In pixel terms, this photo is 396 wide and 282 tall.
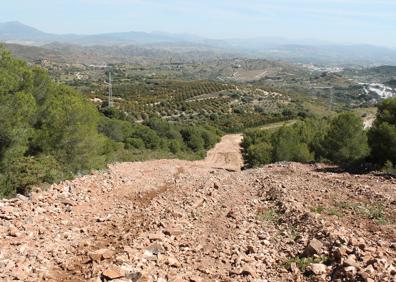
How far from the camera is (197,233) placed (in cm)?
1192

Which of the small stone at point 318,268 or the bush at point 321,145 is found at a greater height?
the small stone at point 318,268

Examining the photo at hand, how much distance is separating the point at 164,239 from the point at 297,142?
31.7m

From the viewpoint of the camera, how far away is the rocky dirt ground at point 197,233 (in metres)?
9.24

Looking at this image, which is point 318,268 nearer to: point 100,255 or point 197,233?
point 197,233

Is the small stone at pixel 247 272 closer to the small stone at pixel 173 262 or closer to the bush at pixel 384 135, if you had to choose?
the small stone at pixel 173 262

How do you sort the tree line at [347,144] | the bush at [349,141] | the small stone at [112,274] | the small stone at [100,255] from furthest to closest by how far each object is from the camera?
the bush at [349,141] → the tree line at [347,144] → the small stone at [100,255] → the small stone at [112,274]

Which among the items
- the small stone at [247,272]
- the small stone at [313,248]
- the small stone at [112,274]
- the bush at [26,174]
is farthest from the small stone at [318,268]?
the bush at [26,174]

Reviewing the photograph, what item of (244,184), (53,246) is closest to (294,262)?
(53,246)

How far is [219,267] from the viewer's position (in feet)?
32.1

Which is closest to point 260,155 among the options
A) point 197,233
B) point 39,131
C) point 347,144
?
point 347,144

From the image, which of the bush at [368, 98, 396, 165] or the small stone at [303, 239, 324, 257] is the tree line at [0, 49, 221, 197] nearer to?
the small stone at [303, 239, 324, 257]

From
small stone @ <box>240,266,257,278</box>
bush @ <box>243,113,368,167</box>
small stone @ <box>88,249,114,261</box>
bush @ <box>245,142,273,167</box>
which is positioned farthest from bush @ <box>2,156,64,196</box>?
bush @ <box>245,142,273,167</box>

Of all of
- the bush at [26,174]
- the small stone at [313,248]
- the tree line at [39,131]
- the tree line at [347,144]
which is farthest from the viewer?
the tree line at [347,144]

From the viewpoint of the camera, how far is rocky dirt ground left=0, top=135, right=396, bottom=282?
364 inches
